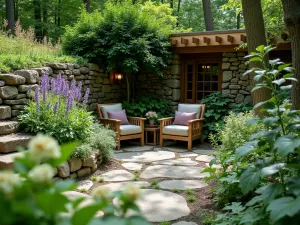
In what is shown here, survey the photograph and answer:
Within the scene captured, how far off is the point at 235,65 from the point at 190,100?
53.6 inches

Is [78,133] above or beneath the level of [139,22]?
beneath

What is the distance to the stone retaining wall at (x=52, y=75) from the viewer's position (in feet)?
14.2

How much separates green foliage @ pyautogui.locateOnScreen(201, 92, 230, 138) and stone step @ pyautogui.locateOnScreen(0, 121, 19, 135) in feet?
12.4

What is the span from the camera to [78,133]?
4.20m

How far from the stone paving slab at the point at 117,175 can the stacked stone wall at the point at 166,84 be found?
320 cm

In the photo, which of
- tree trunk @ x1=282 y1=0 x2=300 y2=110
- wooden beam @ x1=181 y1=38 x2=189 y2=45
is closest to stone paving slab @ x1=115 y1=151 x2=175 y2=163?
wooden beam @ x1=181 y1=38 x2=189 y2=45

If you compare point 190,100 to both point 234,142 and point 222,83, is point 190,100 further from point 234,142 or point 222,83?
point 234,142

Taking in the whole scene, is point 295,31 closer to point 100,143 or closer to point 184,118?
point 100,143

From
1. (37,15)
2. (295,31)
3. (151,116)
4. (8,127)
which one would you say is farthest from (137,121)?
(37,15)

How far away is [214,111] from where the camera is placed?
21.7ft

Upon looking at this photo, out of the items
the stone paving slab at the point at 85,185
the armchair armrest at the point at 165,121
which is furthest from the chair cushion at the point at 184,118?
the stone paving slab at the point at 85,185

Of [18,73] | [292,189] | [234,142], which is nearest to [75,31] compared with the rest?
[18,73]

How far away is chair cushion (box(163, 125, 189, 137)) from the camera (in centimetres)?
595

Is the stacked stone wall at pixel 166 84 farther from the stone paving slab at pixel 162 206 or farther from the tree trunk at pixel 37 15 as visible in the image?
the tree trunk at pixel 37 15
